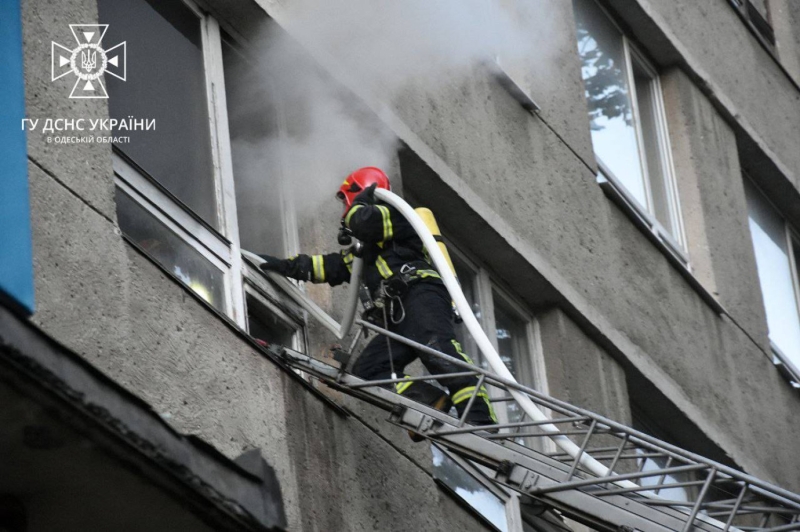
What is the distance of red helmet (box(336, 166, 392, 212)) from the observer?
8680mm

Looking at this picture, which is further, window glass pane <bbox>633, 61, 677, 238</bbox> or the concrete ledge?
window glass pane <bbox>633, 61, 677, 238</bbox>

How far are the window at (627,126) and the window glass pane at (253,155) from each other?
4.65 m

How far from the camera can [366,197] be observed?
848 centimetres

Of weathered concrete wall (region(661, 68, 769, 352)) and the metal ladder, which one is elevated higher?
weathered concrete wall (region(661, 68, 769, 352))

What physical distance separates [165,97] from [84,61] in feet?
3.82

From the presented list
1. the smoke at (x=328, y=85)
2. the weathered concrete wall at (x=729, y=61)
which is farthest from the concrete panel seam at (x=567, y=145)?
the weathered concrete wall at (x=729, y=61)

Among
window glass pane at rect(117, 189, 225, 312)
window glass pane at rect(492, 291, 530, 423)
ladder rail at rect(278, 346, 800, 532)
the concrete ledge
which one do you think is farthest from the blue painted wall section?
window glass pane at rect(492, 291, 530, 423)

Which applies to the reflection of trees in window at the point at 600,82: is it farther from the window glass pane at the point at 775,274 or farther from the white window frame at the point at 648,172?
the window glass pane at the point at 775,274

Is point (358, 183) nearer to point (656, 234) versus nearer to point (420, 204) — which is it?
point (420, 204)

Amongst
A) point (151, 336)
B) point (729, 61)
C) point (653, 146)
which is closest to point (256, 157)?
point (151, 336)

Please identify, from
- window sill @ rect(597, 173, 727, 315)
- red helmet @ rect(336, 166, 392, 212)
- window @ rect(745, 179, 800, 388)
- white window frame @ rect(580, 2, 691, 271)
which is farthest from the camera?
window @ rect(745, 179, 800, 388)

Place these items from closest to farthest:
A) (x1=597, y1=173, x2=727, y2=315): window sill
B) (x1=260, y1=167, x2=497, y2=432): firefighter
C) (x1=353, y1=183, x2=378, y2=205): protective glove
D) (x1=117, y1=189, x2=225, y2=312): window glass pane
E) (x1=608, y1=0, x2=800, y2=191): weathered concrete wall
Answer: (x1=117, y1=189, x2=225, y2=312): window glass pane
(x1=260, y1=167, x2=497, y2=432): firefighter
(x1=353, y1=183, x2=378, y2=205): protective glove
(x1=597, y1=173, x2=727, y2=315): window sill
(x1=608, y1=0, x2=800, y2=191): weathered concrete wall

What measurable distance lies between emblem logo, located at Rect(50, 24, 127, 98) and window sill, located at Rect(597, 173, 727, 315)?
5.76 m

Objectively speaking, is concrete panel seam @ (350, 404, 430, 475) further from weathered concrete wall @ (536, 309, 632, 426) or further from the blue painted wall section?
the blue painted wall section
